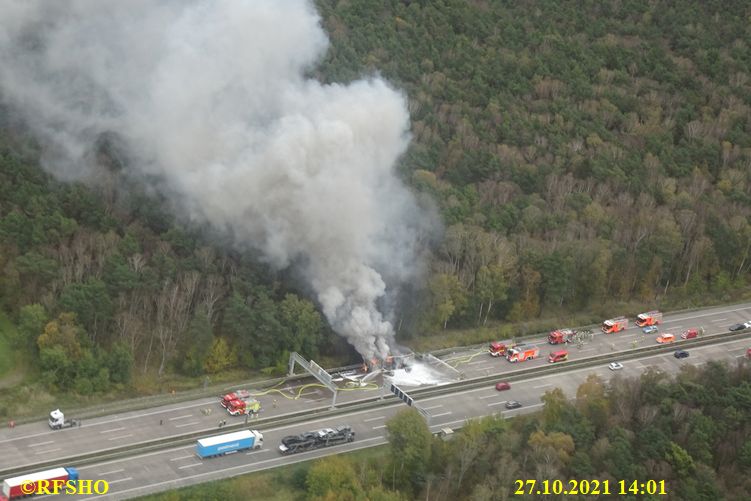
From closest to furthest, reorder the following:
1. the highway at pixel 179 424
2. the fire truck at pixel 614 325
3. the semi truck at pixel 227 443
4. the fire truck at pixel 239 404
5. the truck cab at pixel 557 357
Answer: the highway at pixel 179 424, the semi truck at pixel 227 443, the fire truck at pixel 239 404, the truck cab at pixel 557 357, the fire truck at pixel 614 325

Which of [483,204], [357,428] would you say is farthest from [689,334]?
[357,428]

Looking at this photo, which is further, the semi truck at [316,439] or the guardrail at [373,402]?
the semi truck at [316,439]

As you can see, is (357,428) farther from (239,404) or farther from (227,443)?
(227,443)

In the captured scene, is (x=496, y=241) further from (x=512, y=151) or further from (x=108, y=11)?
(x=108, y=11)

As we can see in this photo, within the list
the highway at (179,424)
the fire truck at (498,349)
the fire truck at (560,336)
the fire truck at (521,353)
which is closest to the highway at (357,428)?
the highway at (179,424)

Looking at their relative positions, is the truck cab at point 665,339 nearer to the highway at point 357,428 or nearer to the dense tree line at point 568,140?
the highway at point 357,428

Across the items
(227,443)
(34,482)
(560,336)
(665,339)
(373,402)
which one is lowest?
(34,482)
